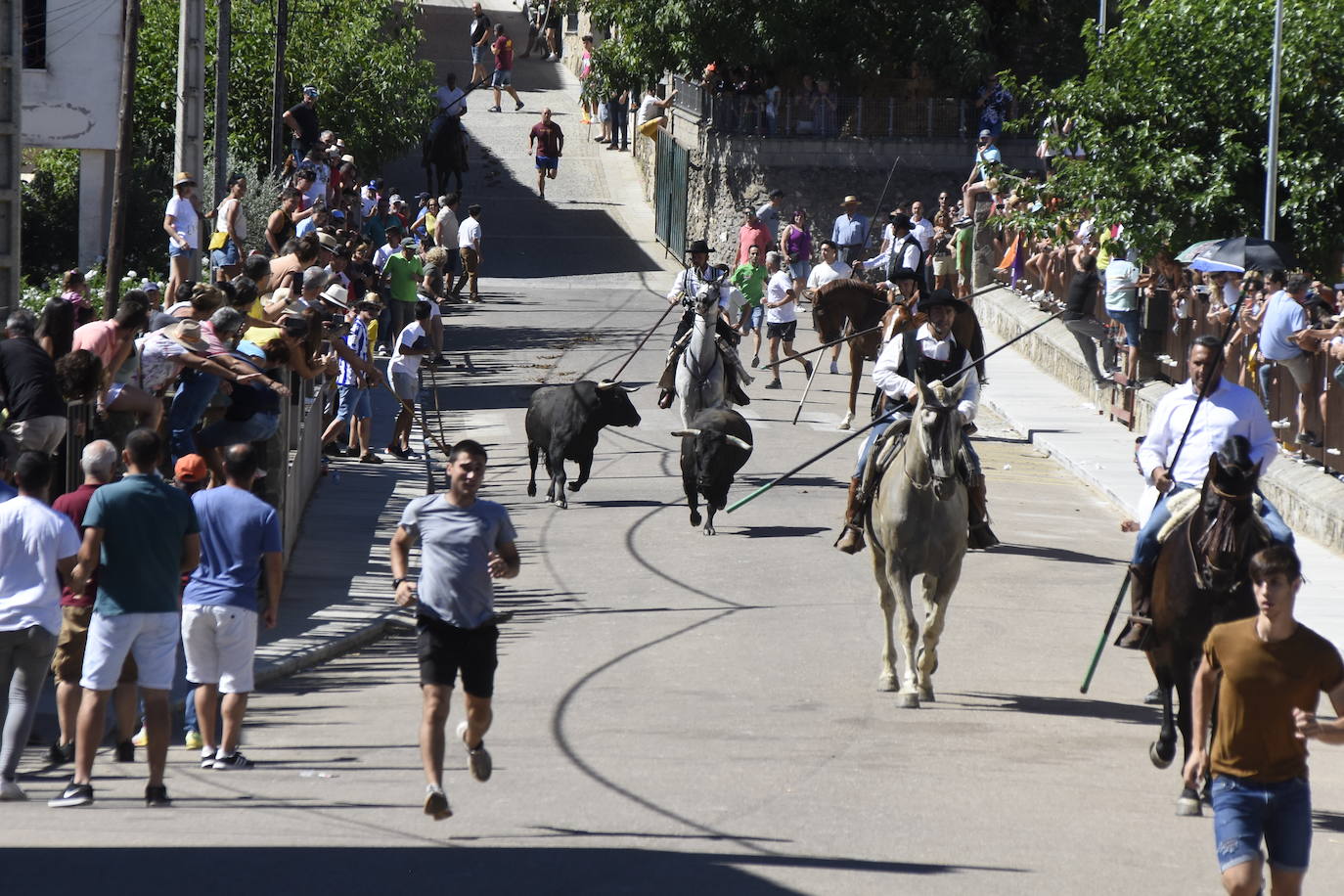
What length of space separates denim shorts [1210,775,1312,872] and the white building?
29869 mm

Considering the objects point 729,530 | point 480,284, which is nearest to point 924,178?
point 480,284

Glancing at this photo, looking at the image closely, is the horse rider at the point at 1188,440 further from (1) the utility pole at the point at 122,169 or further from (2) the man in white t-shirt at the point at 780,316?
(2) the man in white t-shirt at the point at 780,316

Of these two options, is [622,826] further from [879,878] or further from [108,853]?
[108,853]

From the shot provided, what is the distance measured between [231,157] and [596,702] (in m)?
28.3

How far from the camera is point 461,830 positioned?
9.11 meters

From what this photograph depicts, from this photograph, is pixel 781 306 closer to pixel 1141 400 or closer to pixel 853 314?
pixel 853 314

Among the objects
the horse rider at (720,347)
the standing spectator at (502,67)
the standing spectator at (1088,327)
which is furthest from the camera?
the standing spectator at (502,67)

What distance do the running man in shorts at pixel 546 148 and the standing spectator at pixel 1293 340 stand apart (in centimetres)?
3130

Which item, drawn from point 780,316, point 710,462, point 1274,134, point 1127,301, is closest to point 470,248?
point 780,316

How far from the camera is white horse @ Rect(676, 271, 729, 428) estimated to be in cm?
2000

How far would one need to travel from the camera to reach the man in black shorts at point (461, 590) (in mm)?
9312

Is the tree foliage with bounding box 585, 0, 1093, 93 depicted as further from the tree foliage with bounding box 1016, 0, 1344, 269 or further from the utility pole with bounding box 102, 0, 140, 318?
the utility pole with bounding box 102, 0, 140, 318

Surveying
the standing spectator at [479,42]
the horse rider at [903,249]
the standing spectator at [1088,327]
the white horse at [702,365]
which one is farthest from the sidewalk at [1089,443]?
the standing spectator at [479,42]

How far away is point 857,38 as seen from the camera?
41156 millimetres
